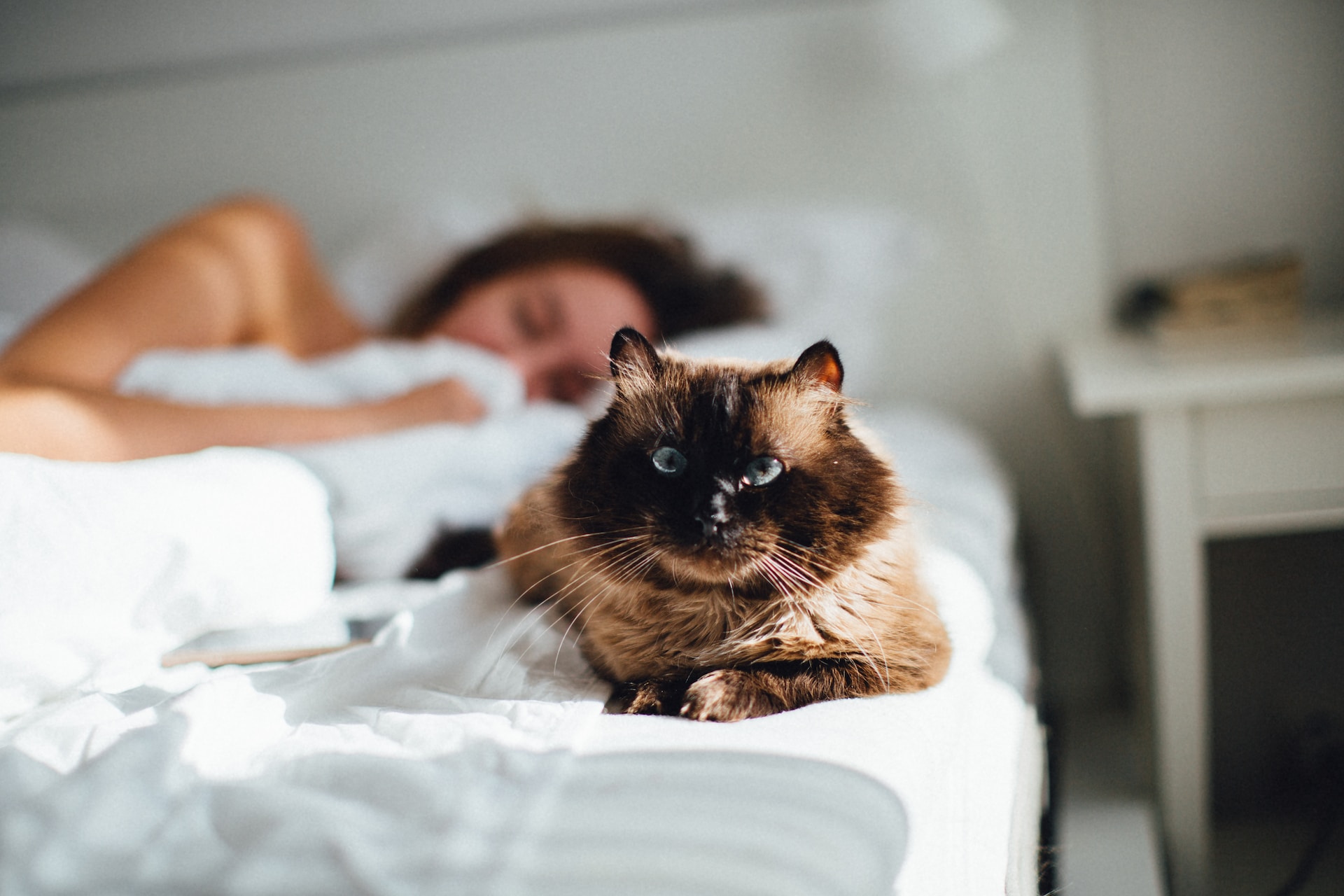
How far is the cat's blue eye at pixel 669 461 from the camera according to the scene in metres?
0.65

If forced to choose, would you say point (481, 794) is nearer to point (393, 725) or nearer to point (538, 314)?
point (393, 725)

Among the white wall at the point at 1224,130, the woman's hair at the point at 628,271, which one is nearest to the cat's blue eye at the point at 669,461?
the woman's hair at the point at 628,271

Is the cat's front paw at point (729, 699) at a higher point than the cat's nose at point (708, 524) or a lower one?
lower

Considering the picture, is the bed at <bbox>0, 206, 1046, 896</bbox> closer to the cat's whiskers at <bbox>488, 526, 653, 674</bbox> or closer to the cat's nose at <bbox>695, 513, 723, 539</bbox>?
the cat's whiskers at <bbox>488, 526, 653, 674</bbox>

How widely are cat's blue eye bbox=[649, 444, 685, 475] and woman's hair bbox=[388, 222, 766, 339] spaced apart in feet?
2.78

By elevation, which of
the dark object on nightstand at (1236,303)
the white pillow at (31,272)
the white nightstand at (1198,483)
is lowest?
the white nightstand at (1198,483)

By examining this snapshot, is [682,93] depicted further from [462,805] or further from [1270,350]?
[462,805]

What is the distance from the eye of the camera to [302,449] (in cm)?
101

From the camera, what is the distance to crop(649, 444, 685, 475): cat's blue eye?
0.65m

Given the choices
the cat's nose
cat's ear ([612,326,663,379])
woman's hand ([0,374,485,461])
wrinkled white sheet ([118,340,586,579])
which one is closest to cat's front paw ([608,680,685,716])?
the cat's nose

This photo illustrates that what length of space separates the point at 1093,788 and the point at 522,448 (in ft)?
3.19

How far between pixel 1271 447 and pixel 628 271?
3.28 ft

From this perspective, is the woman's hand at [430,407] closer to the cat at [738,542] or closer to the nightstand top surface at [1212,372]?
the cat at [738,542]

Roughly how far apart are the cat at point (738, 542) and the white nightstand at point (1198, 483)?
0.60 metres
